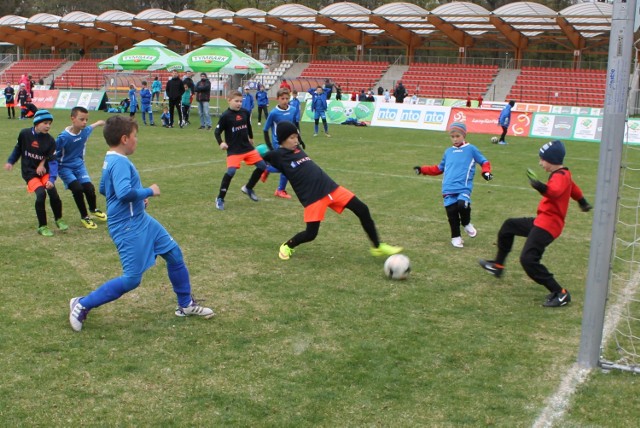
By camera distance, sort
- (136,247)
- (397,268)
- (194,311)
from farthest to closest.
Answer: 1. (397,268)
2. (194,311)
3. (136,247)

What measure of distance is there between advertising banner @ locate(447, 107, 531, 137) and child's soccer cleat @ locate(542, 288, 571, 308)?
18458 mm

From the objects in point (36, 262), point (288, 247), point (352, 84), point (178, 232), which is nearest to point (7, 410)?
point (36, 262)

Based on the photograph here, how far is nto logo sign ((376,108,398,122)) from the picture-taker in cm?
2669

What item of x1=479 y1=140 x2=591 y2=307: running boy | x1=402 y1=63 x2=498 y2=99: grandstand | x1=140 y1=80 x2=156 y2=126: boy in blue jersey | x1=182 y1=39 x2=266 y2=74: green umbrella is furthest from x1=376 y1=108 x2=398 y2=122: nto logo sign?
x1=479 y1=140 x2=591 y2=307: running boy

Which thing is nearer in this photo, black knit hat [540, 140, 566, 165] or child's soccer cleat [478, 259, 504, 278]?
black knit hat [540, 140, 566, 165]

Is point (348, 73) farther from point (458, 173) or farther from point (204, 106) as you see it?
point (458, 173)

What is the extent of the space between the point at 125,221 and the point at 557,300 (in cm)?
388

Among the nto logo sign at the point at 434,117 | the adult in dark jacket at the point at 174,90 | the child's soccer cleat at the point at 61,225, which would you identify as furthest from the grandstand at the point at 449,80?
the child's soccer cleat at the point at 61,225

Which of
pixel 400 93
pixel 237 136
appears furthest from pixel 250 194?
pixel 400 93

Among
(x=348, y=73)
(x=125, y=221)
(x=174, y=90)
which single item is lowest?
(x=125, y=221)

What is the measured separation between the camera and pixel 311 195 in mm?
Answer: 7496

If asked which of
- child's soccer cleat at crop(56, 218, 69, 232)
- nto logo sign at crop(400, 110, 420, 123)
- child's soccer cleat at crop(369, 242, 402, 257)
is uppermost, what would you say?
nto logo sign at crop(400, 110, 420, 123)

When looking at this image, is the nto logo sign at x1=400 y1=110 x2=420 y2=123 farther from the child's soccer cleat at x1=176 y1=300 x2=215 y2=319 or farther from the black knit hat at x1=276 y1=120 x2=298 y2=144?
the child's soccer cleat at x1=176 y1=300 x2=215 y2=319

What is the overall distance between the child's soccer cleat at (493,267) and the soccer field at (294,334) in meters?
0.11
